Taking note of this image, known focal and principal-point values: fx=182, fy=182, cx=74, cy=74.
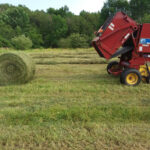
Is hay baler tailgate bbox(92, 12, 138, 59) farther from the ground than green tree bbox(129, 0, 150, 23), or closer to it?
closer to it

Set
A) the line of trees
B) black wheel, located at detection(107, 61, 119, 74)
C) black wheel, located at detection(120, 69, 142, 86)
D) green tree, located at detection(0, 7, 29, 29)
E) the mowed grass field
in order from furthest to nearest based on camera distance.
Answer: green tree, located at detection(0, 7, 29, 29) < the line of trees < black wheel, located at detection(107, 61, 119, 74) < black wheel, located at detection(120, 69, 142, 86) < the mowed grass field

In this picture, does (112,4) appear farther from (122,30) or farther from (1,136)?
(1,136)

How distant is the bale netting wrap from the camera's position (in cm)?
575

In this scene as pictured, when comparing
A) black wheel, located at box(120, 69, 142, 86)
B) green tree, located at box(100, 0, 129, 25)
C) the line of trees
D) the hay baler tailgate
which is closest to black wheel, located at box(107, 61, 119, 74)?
the hay baler tailgate

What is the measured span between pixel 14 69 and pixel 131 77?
3694 millimetres

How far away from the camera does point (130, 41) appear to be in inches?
237

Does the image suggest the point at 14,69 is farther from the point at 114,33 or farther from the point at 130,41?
the point at 130,41

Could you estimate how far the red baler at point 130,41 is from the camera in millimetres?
5590

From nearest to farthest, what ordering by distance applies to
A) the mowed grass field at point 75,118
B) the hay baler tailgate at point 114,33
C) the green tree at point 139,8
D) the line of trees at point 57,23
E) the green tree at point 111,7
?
the mowed grass field at point 75,118, the hay baler tailgate at point 114,33, the line of trees at point 57,23, the green tree at point 139,8, the green tree at point 111,7

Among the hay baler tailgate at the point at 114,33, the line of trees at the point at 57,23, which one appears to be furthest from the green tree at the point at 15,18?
the hay baler tailgate at the point at 114,33

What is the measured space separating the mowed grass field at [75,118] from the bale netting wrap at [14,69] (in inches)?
19.9

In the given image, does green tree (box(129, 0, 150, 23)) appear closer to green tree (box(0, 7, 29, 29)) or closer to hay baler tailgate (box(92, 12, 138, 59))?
green tree (box(0, 7, 29, 29))

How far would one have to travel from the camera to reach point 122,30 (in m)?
5.71

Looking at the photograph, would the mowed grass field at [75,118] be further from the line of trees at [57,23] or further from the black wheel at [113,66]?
the line of trees at [57,23]
